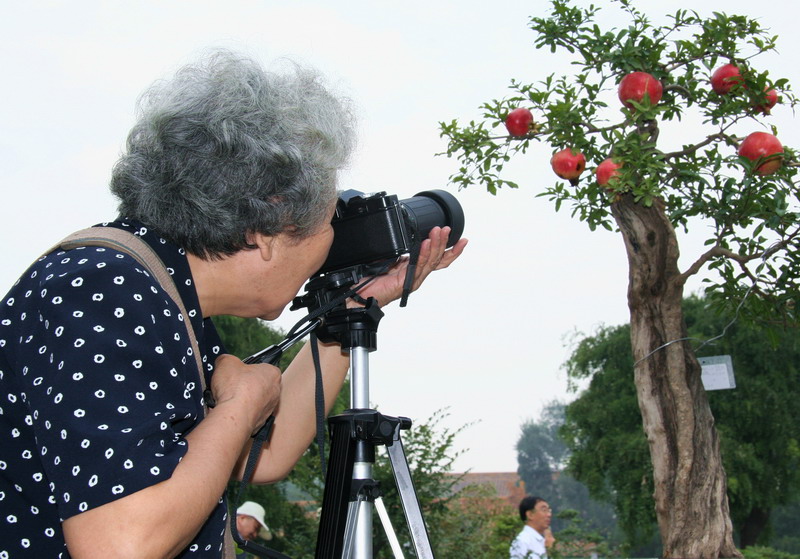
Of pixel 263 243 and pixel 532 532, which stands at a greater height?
pixel 263 243

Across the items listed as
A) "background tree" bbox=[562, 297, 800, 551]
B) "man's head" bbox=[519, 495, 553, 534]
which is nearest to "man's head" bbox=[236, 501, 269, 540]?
"man's head" bbox=[519, 495, 553, 534]

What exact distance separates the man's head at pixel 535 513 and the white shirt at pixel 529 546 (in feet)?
0.54

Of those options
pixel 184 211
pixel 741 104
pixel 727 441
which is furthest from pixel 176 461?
pixel 727 441

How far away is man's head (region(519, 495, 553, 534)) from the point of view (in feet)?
18.4

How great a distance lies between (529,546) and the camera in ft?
16.9

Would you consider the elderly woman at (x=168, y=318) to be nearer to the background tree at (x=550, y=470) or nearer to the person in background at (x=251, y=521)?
the person in background at (x=251, y=521)

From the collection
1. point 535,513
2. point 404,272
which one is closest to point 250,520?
point 535,513

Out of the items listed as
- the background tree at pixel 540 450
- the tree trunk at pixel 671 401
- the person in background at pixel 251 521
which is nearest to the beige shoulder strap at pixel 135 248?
A: the tree trunk at pixel 671 401

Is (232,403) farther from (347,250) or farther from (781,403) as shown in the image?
(781,403)

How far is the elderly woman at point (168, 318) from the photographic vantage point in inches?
33.3

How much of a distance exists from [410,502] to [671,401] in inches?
76.5

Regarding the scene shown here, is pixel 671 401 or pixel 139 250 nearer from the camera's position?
pixel 139 250

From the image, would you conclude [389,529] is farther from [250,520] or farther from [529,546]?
[250,520]

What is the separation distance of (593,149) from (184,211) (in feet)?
7.22
